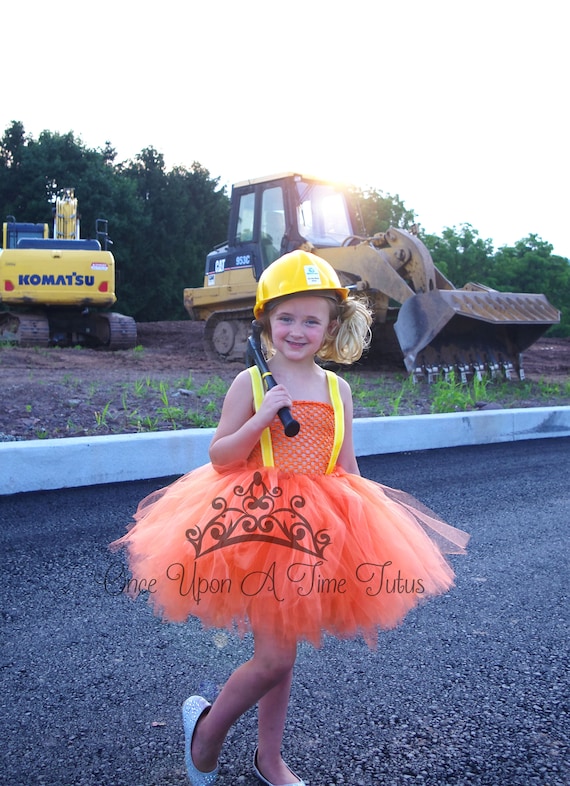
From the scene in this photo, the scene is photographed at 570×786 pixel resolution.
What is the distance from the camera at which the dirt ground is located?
624 centimetres

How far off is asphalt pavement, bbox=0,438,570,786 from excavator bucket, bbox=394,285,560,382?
615 centimetres

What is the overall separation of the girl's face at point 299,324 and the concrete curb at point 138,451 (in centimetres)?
315

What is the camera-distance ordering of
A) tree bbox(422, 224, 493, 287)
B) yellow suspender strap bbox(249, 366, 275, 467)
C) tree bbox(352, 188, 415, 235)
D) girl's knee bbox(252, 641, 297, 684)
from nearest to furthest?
girl's knee bbox(252, 641, 297, 684) < yellow suspender strap bbox(249, 366, 275, 467) < tree bbox(422, 224, 493, 287) < tree bbox(352, 188, 415, 235)

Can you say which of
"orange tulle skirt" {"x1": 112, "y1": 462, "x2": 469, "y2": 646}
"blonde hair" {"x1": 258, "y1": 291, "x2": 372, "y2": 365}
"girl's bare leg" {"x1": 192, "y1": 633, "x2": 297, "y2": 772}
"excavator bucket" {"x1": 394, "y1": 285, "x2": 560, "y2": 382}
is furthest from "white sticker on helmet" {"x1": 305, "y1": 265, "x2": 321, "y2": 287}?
"excavator bucket" {"x1": 394, "y1": 285, "x2": 560, "y2": 382}

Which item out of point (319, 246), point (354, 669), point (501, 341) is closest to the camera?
point (354, 669)

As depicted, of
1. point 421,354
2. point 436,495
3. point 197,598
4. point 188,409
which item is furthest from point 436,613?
point 421,354

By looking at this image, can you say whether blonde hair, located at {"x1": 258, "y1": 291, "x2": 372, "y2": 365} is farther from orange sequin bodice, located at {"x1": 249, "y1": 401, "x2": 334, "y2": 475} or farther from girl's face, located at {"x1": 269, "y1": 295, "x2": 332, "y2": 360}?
orange sequin bodice, located at {"x1": 249, "y1": 401, "x2": 334, "y2": 475}

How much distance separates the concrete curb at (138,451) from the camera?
16.0 ft

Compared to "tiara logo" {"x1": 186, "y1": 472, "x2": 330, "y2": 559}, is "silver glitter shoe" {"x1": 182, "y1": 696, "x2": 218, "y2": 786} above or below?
below

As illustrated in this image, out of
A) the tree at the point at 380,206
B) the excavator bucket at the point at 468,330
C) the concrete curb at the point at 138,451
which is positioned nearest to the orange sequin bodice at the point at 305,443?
the concrete curb at the point at 138,451

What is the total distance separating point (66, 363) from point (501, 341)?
6.40m

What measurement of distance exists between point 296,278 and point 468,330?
893cm

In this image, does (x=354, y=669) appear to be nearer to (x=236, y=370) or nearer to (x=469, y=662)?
(x=469, y=662)

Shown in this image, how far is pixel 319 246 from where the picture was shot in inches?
481
